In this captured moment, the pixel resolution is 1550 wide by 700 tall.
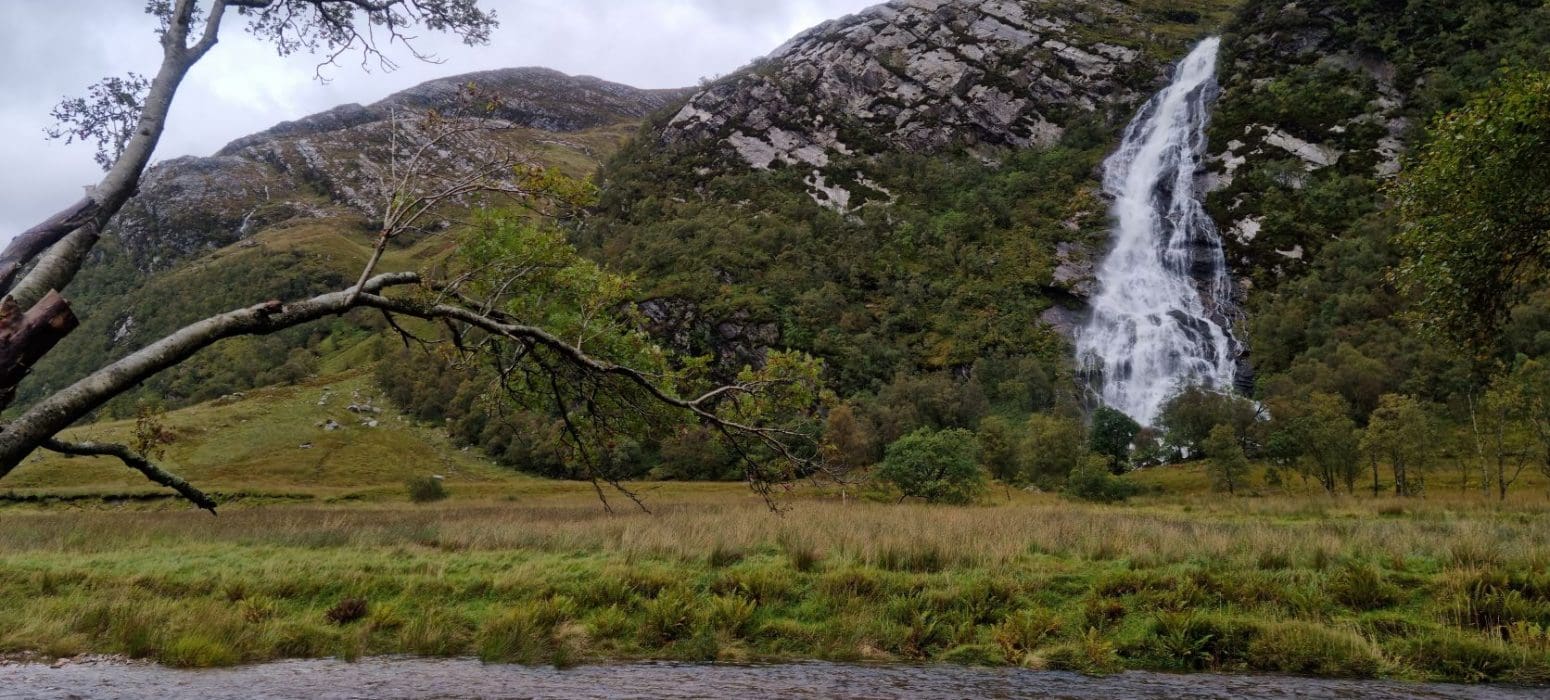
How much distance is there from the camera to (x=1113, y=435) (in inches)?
2867

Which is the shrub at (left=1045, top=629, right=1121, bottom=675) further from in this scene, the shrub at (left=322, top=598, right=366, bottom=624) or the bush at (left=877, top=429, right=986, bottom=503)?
the bush at (left=877, top=429, right=986, bottom=503)

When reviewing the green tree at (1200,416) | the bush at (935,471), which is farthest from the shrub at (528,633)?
the green tree at (1200,416)

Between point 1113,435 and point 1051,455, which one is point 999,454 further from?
point 1113,435

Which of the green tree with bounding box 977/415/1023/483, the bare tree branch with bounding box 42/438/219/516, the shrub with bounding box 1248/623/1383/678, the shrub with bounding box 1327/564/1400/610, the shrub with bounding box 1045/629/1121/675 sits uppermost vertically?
the bare tree branch with bounding box 42/438/219/516

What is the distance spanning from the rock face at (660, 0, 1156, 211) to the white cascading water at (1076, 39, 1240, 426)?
34.3 meters

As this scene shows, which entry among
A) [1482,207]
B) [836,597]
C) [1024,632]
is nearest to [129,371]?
[836,597]

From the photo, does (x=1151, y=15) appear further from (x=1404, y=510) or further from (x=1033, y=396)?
(x=1404, y=510)

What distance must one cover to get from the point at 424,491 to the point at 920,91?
494ft

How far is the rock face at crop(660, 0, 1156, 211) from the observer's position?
161875mm

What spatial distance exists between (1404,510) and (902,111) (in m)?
154

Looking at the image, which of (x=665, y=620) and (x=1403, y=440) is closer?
(x=665, y=620)

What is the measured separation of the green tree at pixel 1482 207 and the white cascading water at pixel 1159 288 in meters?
67.3

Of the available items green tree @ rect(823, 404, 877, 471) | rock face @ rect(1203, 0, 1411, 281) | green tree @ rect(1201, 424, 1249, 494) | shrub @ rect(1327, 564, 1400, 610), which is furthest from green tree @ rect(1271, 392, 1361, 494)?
rock face @ rect(1203, 0, 1411, 281)

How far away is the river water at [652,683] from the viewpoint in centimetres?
768
